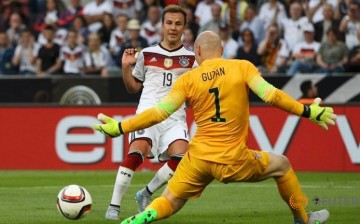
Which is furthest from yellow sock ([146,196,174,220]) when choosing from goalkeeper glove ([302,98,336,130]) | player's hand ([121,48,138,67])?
player's hand ([121,48,138,67])

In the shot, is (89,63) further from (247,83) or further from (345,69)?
(247,83)

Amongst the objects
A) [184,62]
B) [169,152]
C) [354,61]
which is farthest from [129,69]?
[354,61]

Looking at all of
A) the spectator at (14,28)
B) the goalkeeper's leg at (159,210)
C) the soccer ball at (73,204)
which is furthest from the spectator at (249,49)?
the goalkeeper's leg at (159,210)

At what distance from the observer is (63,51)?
2316 cm

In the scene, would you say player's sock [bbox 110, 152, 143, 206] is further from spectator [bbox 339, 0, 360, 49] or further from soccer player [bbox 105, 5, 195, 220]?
spectator [bbox 339, 0, 360, 49]

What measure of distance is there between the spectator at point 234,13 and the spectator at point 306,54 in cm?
227

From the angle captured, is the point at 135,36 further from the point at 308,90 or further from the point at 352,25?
the point at 352,25

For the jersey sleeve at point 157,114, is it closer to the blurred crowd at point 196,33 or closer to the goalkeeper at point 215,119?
the goalkeeper at point 215,119

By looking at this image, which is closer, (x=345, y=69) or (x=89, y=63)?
(x=345, y=69)

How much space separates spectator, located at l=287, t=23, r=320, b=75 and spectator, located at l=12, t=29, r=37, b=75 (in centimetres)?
635

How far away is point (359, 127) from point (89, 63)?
22.8 feet

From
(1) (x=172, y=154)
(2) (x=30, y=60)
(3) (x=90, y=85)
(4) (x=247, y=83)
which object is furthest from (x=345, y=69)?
(4) (x=247, y=83)

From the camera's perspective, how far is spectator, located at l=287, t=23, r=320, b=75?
833 inches

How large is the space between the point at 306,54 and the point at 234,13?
273 centimetres
